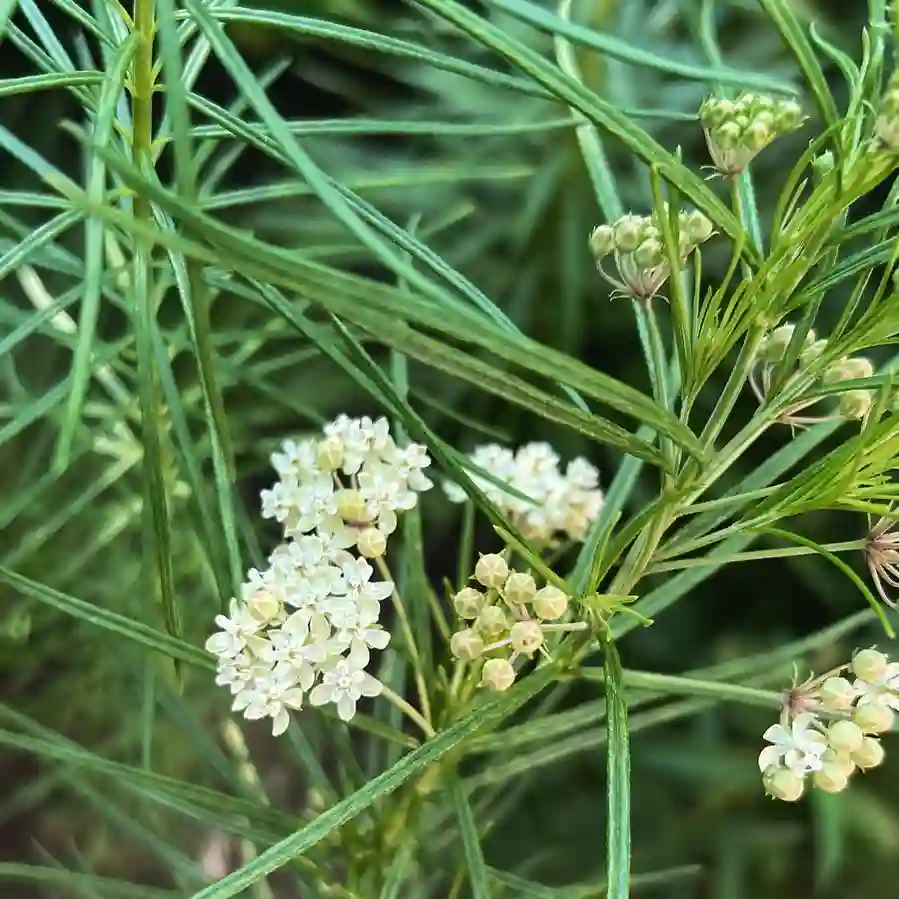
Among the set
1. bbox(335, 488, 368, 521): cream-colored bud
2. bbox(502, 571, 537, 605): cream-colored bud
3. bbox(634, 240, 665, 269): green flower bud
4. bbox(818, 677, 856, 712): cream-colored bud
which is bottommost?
bbox(818, 677, 856, 712): cream-colored bud

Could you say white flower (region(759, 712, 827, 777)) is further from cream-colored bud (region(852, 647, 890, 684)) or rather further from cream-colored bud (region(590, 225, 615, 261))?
cream-colored bud (region(590, 225, 615, 261))

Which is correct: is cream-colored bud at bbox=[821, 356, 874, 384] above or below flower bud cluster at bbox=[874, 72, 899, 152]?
below

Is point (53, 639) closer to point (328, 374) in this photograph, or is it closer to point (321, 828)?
point (328, 374)

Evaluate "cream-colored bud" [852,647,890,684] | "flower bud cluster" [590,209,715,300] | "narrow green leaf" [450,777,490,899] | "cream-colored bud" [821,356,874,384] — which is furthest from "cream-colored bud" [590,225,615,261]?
"narrow green leaf" [450,777,490,899]

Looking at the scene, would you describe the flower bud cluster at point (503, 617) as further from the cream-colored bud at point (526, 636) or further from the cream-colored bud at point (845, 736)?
the cream-colored bud at point (845, 736)

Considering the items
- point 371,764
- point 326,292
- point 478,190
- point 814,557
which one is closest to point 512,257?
point 478,190

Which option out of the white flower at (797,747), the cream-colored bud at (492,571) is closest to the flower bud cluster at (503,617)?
the cream-colored bud at (492,571)
